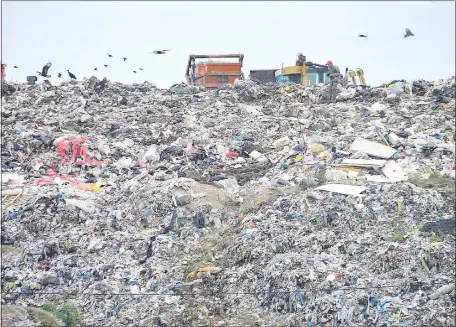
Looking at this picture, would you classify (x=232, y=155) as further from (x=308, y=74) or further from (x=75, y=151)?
(x=308, y=74)

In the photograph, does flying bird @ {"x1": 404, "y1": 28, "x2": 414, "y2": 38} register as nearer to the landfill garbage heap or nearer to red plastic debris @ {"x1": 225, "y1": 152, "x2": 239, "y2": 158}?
the landfill garbage heap

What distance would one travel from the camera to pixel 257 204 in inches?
354

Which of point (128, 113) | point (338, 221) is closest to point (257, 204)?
point (338, 221)

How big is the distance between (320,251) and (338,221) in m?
0.62

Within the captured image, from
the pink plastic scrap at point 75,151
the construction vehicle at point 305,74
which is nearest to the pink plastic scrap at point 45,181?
the pink plastic scrap at point 75,151

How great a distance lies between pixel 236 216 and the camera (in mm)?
8969

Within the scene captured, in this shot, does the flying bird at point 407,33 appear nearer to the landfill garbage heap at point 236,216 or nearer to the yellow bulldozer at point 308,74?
the landfill garbage heap at point 236,216

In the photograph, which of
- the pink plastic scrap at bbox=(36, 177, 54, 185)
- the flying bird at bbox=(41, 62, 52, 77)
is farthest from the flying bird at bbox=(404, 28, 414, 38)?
the flying bird at bbox=(41, 62, 52, 77)

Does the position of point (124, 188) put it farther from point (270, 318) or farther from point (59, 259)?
point (270, 318)

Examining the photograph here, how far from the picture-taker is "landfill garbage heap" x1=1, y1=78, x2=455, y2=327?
23.6ft

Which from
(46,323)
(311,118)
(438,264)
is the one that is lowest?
(46,323)

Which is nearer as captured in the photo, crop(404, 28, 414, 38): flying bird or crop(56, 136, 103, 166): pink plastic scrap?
crop(56, 136, 103, 166): pink plastic scrap

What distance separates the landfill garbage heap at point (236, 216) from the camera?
7207 mm

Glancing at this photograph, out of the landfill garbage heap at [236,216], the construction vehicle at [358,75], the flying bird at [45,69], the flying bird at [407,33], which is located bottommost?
the landfill garbage heap at [236,216]
